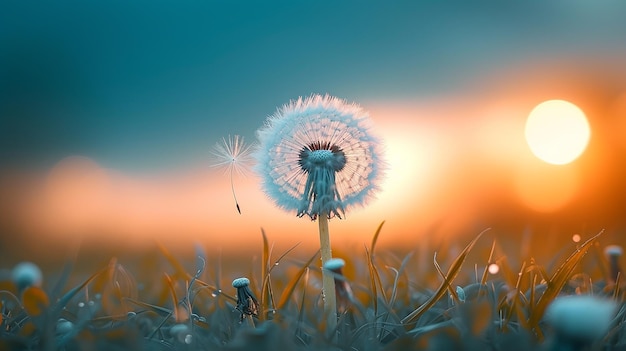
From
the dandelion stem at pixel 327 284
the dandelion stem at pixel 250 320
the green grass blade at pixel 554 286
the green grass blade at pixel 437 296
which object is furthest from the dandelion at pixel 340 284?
the green grass blade at pixel 554 286

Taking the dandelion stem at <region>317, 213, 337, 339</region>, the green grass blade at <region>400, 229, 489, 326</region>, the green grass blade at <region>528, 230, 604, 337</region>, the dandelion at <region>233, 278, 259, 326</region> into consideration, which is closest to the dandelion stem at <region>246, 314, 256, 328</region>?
the dandelion at <region>233, 278, 259, 326</region>

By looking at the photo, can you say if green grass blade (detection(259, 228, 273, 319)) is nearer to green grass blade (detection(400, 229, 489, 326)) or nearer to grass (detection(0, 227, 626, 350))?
grass (detection(0, 227, 626, 350))

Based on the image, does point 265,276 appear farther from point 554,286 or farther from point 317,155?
point 554,286

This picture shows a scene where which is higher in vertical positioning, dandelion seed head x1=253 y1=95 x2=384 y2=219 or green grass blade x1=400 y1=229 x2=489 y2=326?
dandelion seed head x1=253 y1=95 x2=384 y2=219

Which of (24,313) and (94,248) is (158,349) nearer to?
(24,313)

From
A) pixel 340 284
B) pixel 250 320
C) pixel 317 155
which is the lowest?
pixel 250 320

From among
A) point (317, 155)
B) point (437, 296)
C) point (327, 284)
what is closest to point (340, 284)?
point (327, 284)

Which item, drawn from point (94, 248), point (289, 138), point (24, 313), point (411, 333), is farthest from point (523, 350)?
point (94, 248)
